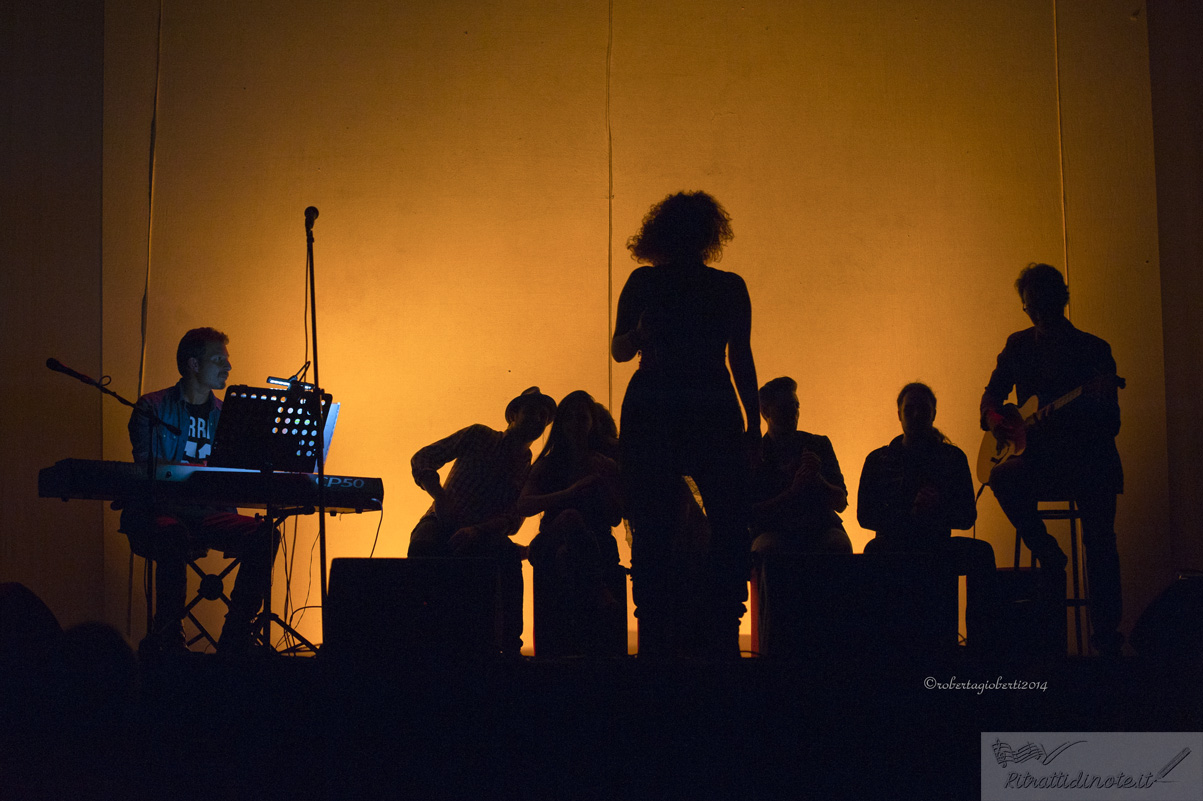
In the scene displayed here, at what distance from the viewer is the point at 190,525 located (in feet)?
11.6

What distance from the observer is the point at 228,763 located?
2.05m

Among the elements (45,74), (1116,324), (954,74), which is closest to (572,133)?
(954,74)

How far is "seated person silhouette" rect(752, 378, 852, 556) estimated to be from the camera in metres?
3.44

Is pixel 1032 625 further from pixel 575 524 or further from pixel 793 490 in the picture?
pixel 575 524

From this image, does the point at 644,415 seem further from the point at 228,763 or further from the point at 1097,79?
the point at 1097,79

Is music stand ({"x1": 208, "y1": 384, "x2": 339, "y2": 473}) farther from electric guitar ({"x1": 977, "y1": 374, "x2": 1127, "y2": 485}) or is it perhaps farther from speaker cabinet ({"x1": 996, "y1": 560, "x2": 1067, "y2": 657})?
electric guitar ({"x1": 977, "y1": 374, "x2": 1127, "y2": 485})

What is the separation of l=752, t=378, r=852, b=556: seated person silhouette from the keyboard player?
1.91m

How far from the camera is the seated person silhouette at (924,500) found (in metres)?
3.11

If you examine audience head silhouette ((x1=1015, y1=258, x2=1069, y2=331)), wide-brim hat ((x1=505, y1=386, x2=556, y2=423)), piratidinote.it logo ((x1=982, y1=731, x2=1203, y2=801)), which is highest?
audience head silhouette ((x1=1015, y1=258, x2=1069, y2=331))

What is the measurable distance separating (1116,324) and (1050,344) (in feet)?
4.27

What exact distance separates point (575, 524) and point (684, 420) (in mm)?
966

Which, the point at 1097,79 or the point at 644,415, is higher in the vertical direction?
the point at 1097,79

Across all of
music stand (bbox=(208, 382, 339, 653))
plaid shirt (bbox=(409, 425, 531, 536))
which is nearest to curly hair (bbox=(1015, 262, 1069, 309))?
plaid shirt (bbox=(409, 425, 531, 536))

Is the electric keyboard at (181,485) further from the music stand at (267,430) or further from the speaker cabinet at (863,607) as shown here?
the speaker cabinet at (863,607)
